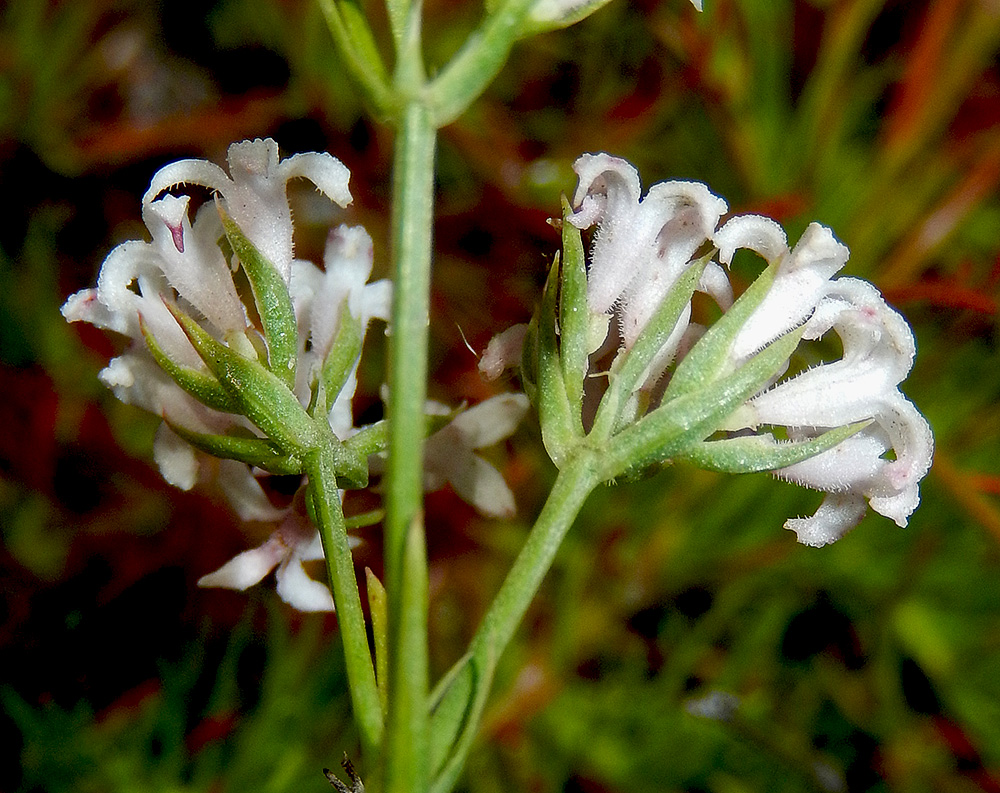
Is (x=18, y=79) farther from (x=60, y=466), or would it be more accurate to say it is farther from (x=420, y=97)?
(x=420, y=97)

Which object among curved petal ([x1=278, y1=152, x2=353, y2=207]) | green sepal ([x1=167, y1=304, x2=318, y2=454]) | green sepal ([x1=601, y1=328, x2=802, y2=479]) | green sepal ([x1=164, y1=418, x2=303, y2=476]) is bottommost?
green sepal ([x1=164, y1=418, x2=303, y2=476])

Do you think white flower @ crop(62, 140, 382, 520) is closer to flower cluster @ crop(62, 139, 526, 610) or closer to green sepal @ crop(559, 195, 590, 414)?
flower cluster @ crop(62, 139, 526, 610)

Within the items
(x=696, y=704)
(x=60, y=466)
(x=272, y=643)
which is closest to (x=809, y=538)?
(x=696, y=704)

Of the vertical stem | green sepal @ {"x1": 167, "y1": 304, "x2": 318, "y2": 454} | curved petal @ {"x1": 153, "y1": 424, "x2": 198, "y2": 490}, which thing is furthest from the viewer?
curved petal @ {"x1": 153, "y1": 424, "x2": 198, "y2": 490}

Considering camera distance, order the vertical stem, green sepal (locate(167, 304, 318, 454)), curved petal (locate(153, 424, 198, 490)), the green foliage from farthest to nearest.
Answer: the green foliage < curved petal (locate(153, 424, 198, 490)) < green sepal (locate(167, 304, 318, 454)) < the vertical stem

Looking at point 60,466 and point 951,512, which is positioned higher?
point 951,512

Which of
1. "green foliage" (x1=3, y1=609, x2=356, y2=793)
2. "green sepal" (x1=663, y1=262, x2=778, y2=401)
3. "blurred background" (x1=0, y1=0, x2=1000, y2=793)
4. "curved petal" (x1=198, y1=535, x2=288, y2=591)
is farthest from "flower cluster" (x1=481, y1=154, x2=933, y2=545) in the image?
"green foliage" (x1=3, y1=609, x2=356, y2=793)
